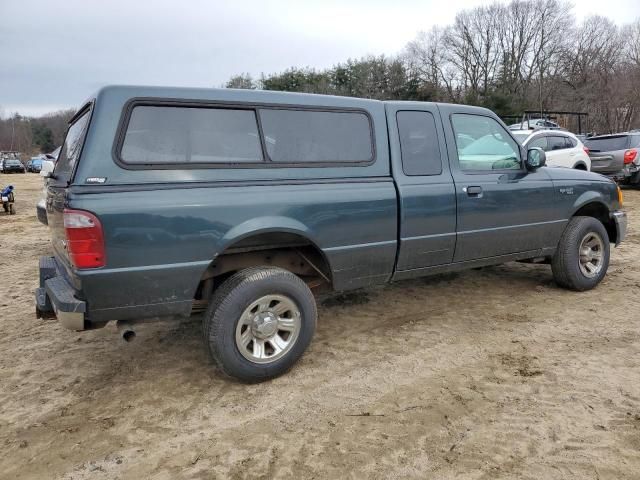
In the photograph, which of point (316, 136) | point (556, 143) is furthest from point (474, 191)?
point (556, 143)

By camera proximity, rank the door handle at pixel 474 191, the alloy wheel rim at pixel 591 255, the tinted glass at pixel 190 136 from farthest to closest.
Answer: the alloy wheel rim at pixel 591 255
the door handle at pixel 474 191
the tinted glass at pixel 190 136

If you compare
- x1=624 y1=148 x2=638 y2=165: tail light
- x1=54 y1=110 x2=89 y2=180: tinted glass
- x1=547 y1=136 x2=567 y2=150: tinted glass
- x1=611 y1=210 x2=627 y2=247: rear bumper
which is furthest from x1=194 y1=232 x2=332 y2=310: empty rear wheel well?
x1=624 y1=148 x2=638 y2=165: tail light

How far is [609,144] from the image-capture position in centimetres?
1288

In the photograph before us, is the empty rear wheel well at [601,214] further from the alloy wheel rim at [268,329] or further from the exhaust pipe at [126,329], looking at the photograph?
the exhaust pipe at [126,329]

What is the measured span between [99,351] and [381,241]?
96.5 inches

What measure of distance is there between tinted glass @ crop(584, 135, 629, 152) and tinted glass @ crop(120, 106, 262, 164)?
12746mm

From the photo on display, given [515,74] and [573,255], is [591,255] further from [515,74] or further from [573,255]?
[515,74]

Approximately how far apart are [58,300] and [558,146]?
10.9 metres

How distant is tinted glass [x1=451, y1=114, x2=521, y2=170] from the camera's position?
422 centimetres

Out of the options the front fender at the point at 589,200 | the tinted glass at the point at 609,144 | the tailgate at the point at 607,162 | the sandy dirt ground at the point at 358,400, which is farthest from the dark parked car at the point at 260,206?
the tinted glass at the point at 609,144

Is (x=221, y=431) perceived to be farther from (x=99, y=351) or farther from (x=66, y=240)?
(x=99, y=351)

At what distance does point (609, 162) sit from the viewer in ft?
41.5

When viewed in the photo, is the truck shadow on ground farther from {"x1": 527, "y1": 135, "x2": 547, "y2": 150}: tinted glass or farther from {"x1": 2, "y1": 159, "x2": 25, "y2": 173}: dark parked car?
{"x1": 2, "y1": 159, "x2": 25, "y2": 173}: dark parked car

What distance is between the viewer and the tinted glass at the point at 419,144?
387 centimetres
